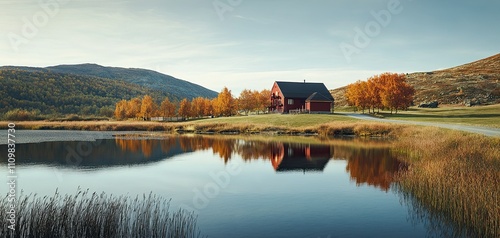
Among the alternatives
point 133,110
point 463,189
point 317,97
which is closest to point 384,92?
point 317,97

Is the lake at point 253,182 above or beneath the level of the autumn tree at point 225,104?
beneath

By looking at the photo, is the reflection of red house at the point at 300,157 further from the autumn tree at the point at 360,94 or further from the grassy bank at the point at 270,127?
the autumn tree at the point at 360,94

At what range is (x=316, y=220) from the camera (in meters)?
14.6

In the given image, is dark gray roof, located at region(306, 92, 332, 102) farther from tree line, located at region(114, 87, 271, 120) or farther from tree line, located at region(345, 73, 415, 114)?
tree line, located at region(114, 87, 271, 120)

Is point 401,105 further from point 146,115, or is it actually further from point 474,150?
point 146,115

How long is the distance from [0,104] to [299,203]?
144m

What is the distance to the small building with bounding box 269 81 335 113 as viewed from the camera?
87.9 m

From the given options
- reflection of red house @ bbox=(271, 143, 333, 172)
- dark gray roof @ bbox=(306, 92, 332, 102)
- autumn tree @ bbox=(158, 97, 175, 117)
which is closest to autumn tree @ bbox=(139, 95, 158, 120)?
autumn tree @ bbox=(158, 97, 175, 117)

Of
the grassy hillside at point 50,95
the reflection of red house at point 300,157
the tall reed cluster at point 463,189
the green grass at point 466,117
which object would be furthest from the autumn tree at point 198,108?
the tall reed cluster at point 463,189

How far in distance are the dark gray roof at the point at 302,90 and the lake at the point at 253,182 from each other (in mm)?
52445

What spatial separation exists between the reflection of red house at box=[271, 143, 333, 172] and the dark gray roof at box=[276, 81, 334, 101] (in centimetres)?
5084

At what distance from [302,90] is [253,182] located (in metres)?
73.9

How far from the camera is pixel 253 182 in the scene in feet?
74.3

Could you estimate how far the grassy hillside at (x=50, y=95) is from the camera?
13775 centimetres
